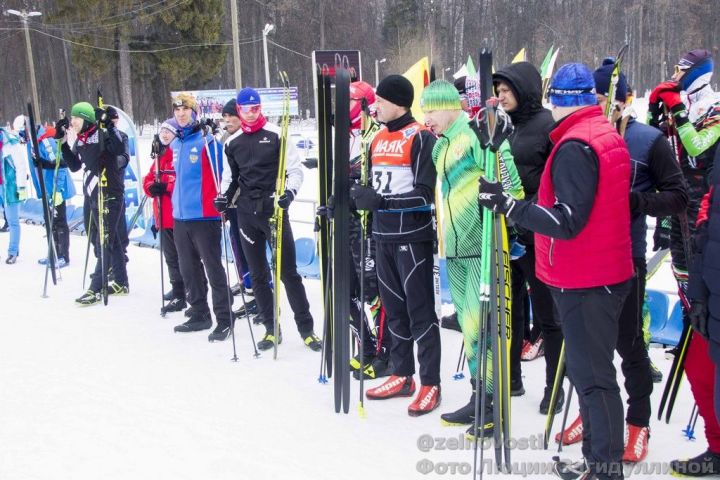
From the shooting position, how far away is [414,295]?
3.71m

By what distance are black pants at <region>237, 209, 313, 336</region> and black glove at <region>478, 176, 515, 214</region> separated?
2.50 metres

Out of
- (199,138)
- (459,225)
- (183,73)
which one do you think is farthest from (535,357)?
(183,73)

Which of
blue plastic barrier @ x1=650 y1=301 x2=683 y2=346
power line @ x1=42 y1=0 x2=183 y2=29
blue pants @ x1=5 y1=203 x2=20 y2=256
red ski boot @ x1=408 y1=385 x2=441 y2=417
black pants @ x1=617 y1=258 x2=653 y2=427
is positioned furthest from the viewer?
power line @ x1=42 y1=0 x2=183 y2=29

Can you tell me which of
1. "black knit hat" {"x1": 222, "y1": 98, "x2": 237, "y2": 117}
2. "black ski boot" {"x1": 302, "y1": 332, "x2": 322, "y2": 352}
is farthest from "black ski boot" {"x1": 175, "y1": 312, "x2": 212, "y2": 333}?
"black knit hat" {"x1": 222, "y1": 98, "x2": 237, "y2": 117}

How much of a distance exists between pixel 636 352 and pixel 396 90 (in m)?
1.93

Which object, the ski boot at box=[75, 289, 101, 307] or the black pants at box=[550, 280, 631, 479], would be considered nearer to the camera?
the black pants at box=[550, 280, 631, 479]

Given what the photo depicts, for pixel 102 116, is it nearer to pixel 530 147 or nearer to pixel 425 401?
pixel 425 401

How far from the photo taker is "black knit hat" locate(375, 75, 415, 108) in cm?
373

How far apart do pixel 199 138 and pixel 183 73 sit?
30.9m

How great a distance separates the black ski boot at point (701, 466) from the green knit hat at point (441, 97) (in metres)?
2.04

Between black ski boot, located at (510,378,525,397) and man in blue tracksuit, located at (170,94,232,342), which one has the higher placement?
man in blue tracksuit, located at (170,94,232,342)

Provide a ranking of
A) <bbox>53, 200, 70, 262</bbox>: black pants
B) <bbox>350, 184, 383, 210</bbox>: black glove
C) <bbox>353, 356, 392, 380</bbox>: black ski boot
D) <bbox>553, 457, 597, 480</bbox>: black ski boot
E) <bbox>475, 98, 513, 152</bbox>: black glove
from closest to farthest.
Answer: <bbox>475, 98, 513, 152</bbox>: black glove, <bbox>553, 457, 597, 480</bbox>: black ski boot, <bbox>350, 184, 383, 210</bbox>: black glove, <bbox>353, 356, 392, 380</bbox>: black ski boot, <bbox>53, 200, 70, 262</bbox>: black pants

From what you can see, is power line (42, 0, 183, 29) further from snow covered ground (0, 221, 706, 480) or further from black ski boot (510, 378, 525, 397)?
black ski boot (510, 378, 525, 397)

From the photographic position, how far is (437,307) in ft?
13.4
